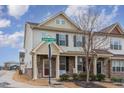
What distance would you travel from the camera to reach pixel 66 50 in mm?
14992

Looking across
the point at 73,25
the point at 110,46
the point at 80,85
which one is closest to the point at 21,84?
the point at 80,85

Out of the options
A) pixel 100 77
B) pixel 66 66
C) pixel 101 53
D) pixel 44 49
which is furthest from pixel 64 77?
pixel 101 53

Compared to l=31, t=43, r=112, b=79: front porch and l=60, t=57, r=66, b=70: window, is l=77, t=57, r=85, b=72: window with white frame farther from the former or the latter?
l=60, t=57, r=66, b=70: window

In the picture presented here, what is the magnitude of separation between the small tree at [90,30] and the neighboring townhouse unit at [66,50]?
169mm

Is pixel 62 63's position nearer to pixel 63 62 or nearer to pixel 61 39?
pixel 63 62

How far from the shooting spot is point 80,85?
13.5m

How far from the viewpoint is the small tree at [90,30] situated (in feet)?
45.3

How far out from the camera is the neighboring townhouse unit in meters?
14.0

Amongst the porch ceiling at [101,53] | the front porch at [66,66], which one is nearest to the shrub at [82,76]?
the front porch at [66,66]

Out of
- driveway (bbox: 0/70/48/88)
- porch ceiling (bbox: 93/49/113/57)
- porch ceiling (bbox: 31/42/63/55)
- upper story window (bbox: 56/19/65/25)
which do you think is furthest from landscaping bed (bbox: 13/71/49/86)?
upper story window (bbox: 56/19/65/25)

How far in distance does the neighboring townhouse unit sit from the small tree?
0.17m
